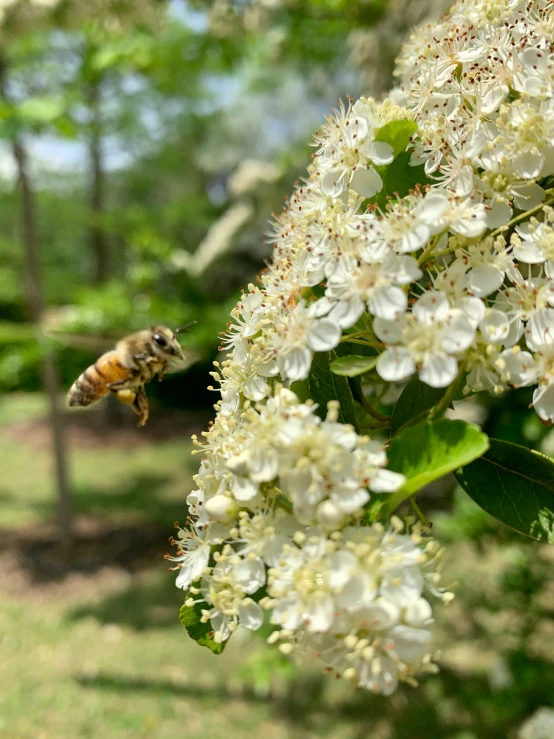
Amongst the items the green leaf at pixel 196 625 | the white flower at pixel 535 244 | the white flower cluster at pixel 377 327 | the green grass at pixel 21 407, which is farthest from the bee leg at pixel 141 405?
the green grass at pixel 21 407

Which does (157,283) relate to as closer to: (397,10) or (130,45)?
(130,45)

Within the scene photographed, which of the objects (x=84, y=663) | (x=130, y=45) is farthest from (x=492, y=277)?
(x=130, y=45)

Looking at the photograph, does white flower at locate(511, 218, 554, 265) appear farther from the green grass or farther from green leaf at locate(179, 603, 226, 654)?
the green grass

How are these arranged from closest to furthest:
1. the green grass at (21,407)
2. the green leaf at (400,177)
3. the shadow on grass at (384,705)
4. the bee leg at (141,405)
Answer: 1. the green leaf at (400,177)
2. the bee leg at (141,405)
3. the shadow on grass at (384,705)
4. the green grass at (21,407)

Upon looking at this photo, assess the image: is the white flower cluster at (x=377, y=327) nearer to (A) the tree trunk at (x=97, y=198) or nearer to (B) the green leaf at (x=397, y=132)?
(B) the green leaf at (x=397, y=132)

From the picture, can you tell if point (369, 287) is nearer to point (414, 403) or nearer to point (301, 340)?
point (301, 340)
